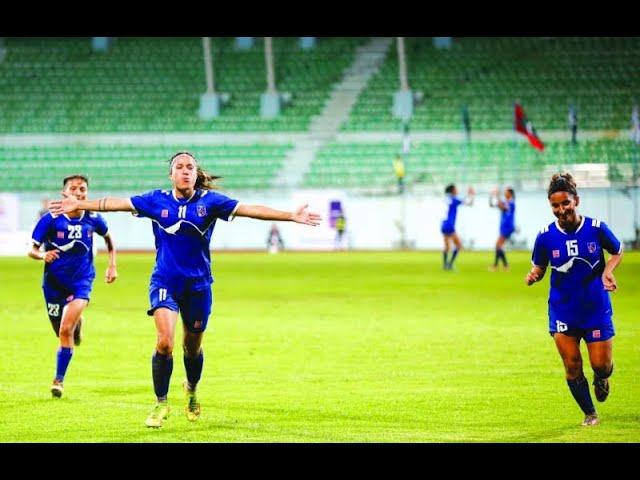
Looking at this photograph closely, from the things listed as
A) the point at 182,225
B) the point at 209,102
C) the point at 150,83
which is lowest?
the point at 182,225

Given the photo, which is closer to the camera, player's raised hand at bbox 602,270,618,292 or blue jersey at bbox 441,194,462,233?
player's raised hand at bbox 602,270,618,292

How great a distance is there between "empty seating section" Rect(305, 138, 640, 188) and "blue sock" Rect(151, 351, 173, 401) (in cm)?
4088

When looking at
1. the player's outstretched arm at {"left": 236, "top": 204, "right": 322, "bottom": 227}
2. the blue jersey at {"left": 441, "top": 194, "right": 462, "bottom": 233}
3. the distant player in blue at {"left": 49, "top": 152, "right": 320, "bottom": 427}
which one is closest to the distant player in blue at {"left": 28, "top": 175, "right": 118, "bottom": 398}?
the distant player in blue at {"left": 49, "top": 152, "right": 320, "bottom": 427}

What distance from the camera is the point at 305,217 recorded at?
1072 centimetres

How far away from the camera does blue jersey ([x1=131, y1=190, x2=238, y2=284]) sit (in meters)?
11.3

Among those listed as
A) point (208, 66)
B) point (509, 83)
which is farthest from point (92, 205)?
point (509, 83)

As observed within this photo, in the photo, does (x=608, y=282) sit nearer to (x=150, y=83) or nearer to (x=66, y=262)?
(x=66, y=262)

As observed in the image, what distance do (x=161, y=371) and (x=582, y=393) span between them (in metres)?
3.63

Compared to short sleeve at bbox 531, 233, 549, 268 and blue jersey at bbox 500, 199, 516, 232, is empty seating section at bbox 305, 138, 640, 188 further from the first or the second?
short sleeve at bbox 531, 233, 549, 268

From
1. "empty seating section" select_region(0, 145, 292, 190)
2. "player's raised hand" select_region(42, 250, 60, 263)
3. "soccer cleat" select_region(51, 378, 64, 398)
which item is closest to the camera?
"soccer cleat" select_region(51, 378, 64, 398)

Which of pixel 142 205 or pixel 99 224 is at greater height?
pixel 142 205
